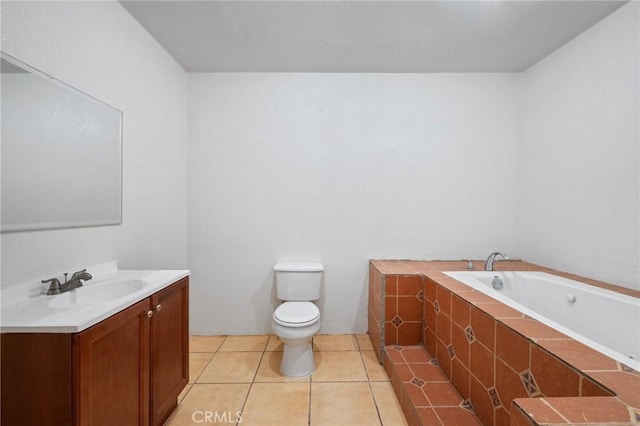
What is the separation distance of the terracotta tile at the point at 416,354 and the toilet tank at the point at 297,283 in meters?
0.78

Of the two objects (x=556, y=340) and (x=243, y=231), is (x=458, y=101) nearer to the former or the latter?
(x=556, y=340)

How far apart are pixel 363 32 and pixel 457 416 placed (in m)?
2.35

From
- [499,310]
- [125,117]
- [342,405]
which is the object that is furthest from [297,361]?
[125,117]

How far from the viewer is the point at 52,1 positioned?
117 centimetres

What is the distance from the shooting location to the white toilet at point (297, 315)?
1.74 m

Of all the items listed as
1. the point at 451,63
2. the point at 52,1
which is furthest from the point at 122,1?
the point at 451,63

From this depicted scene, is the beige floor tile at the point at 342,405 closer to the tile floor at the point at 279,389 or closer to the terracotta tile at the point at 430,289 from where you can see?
the tile floor at the point at 279,389

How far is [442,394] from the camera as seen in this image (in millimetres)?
1409

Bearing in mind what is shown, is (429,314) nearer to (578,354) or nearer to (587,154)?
(578,354)

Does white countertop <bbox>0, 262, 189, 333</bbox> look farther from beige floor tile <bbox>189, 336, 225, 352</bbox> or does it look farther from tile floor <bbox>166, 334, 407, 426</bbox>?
beige floor tile <bbox>189, 336, 225, 352</bbox>

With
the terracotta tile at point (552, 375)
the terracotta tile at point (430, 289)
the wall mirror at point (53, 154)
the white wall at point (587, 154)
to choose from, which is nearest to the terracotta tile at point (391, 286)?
the terracotta tile at point (430, 289)

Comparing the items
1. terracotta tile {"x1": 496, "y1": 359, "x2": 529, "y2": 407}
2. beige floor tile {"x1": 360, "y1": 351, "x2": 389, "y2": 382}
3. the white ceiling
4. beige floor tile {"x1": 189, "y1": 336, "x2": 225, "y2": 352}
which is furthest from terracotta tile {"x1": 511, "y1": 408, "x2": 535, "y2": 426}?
beige floor tile {"x1": 189, "y1": 336, "x2": 225, "y2": 352}

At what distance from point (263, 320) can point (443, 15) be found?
2696 millimetres

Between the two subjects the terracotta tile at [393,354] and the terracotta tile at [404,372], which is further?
the terracotta tile at [393,354]
